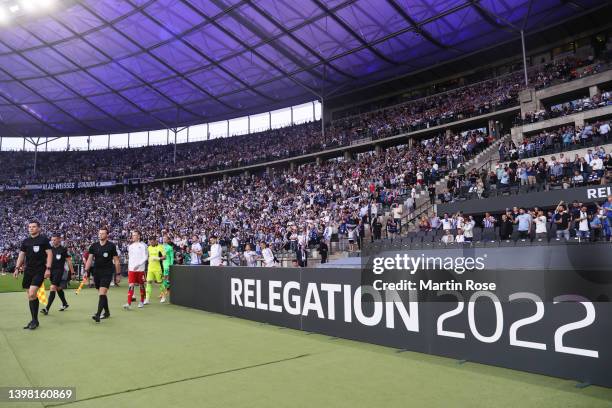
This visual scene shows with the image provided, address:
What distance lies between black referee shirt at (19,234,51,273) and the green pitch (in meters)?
1.19

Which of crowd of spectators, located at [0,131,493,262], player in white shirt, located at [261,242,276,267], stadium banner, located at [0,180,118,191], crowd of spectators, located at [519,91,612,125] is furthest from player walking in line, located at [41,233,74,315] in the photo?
stadium banner, located at [0,180,118,191]

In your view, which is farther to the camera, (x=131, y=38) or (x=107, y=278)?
(x=131, y=38)

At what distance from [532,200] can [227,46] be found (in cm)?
2535

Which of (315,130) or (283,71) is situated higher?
(283,71)

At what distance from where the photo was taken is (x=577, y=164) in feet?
52.4

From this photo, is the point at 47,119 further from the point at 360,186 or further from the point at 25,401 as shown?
the point at 25,401

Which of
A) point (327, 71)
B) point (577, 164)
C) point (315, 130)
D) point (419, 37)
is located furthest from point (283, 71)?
point (577, 164)

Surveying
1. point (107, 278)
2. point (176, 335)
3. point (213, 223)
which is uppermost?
point (213, 223)

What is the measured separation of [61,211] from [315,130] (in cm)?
2911

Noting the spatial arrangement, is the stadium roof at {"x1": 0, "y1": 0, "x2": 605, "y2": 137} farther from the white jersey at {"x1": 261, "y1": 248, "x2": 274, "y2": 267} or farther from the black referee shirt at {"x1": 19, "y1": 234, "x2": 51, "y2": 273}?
the black referee shirt at {"x1": 19, "y1": 234, "x2": 51, "y2": 273}

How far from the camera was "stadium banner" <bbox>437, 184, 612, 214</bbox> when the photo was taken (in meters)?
14.8

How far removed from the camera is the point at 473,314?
5.32 metres

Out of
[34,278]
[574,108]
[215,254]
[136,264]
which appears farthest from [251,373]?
[574,108]

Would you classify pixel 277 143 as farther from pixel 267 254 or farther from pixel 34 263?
pixel 34 263
